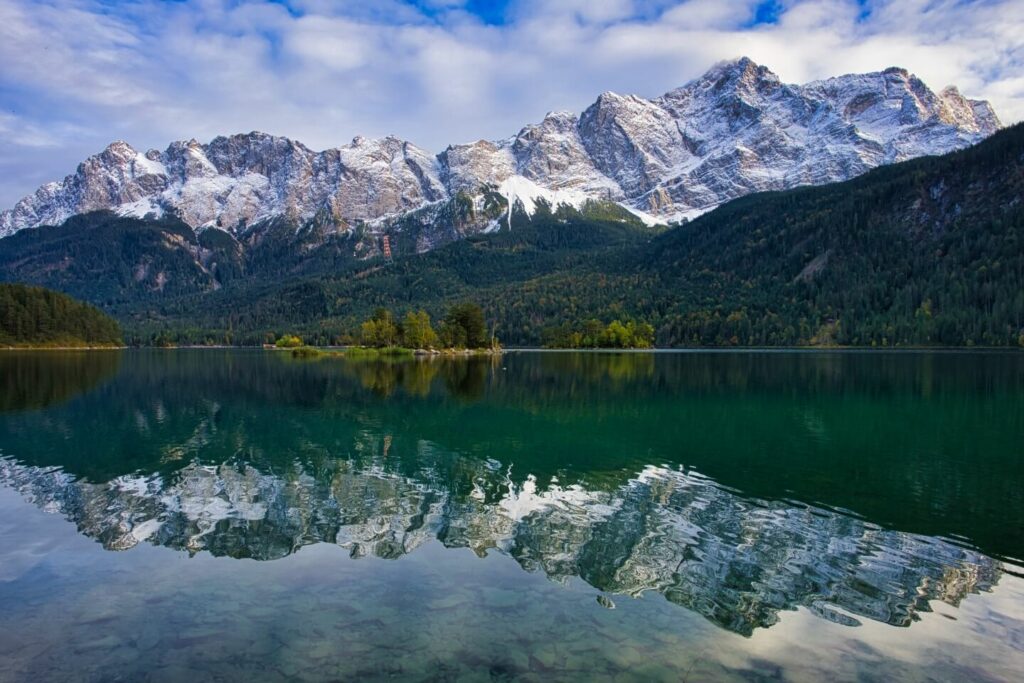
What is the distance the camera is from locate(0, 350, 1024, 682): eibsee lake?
13094 mm

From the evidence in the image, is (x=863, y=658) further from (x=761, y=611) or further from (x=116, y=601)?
(x=116, y=601)

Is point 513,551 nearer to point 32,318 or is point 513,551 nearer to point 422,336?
point 422,336

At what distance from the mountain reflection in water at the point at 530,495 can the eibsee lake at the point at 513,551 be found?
0.43ft

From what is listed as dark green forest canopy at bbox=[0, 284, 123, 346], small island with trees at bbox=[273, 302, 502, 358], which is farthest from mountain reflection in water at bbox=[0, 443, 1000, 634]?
dark green forest canopy at bbox=[0, 284, 123, 346]

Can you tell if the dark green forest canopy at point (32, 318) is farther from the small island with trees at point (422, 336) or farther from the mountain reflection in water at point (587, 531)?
the mountain reflection in water at point (587, 531)

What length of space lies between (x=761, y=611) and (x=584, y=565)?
15.4 ft

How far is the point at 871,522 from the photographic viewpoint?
21.8 metres

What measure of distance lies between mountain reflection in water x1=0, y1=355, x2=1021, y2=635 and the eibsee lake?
0.43ft

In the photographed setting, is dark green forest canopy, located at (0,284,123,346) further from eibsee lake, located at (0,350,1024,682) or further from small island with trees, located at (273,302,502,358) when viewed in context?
eibsee lake, located at (0,350,1024,682)

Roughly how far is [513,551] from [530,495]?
6.23m

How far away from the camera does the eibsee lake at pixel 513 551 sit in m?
13.1

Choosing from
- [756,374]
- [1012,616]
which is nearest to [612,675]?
[1012,616]

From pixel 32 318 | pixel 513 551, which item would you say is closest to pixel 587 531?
pixel 513 551

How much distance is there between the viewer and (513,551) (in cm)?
1931
